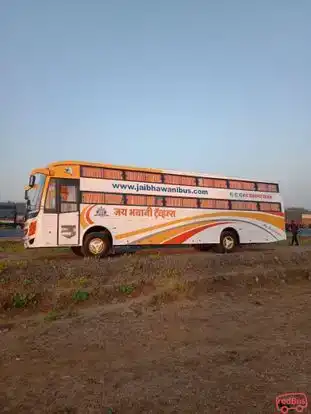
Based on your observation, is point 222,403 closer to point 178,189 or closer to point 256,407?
point 256,407

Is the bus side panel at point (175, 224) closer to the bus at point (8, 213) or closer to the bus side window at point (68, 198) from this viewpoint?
the bus side window at point (68, 198)

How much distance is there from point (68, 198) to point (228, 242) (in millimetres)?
8492

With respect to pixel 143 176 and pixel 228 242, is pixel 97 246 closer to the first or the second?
pixel 143 176

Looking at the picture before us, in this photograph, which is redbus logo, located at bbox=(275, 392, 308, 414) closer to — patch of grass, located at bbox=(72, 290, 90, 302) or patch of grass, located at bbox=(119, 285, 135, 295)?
patch of grass, located at bbox=(72, 290, 90, 302)

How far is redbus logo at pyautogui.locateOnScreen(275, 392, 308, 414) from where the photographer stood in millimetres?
3932

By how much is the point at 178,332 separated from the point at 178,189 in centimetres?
1058

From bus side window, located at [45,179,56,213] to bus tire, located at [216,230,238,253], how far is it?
841cm

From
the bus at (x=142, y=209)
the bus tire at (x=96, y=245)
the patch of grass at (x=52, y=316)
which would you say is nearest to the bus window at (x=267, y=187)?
the bus at (x=142, y=209)

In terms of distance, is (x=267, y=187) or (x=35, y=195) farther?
(x=267, y=187)

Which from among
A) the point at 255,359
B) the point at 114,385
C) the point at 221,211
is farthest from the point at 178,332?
the point at 221,211

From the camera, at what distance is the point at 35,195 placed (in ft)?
45.3

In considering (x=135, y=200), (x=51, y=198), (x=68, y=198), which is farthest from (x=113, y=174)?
(x=51, y=198)

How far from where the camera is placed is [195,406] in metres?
3.97

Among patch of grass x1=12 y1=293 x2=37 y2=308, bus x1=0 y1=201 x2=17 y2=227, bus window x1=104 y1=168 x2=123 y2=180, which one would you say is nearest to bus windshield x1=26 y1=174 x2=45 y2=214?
bus window x1=104 y1=168 x2=123 y2=180
